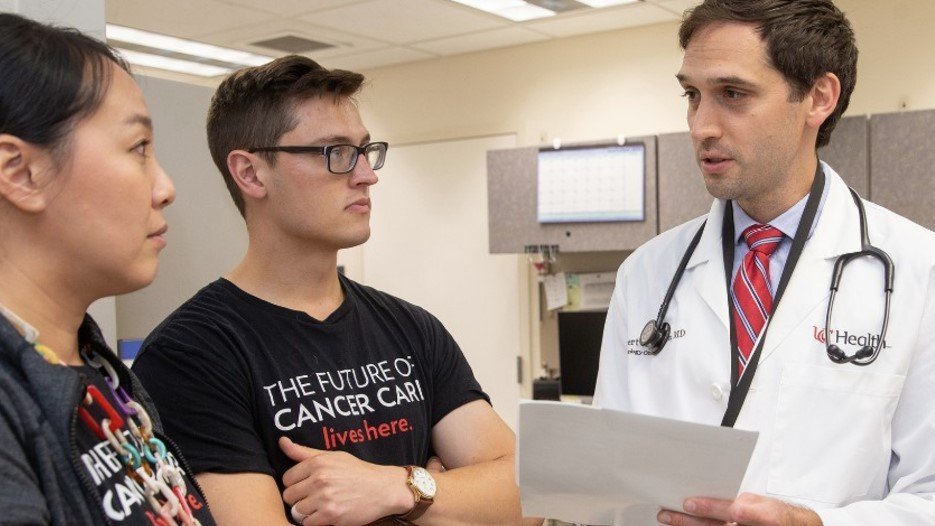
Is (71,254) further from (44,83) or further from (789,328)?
(789,328)

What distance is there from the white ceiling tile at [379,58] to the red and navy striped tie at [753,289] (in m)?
3.44

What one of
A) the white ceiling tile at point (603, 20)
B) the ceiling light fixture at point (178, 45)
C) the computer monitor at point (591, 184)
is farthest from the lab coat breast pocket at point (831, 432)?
the ceiling light fixture at point (178, 45)

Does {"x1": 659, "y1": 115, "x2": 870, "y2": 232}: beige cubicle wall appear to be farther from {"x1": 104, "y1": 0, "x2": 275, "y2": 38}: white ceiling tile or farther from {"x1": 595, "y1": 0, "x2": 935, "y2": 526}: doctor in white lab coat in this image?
{"x1": 595, "y1": 0, "x2": 935, "y2": 526}: doctor in white lab coat

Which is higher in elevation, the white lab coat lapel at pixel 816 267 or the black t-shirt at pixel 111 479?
the white lab coat lapel at pixel 816 267

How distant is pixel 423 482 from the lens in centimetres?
128

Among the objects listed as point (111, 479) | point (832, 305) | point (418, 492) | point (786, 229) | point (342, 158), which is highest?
point (342, 158)

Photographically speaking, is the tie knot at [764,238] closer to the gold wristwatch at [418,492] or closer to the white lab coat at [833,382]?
the white lab coat at [833,382]

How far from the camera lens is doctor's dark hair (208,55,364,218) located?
1421 mm

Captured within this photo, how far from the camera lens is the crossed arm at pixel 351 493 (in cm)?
118

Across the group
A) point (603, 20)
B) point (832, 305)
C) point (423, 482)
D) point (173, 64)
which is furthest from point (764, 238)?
point (173, 64)

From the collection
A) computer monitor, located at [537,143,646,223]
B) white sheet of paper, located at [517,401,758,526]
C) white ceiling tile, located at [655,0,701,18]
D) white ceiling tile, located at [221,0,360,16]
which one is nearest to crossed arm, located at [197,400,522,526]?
white sheet of paper, located at [517,401,758,526]

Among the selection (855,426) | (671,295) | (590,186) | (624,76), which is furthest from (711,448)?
(624,76)

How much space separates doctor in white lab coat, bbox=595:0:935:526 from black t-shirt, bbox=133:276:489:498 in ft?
1.08

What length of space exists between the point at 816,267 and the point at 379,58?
378cm
